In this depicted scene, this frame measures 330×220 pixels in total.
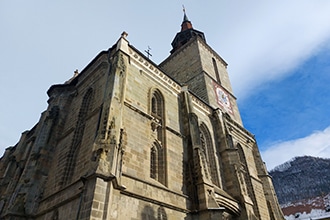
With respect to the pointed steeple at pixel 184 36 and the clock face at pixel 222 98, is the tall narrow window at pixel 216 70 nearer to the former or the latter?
the clock face at pixel 222 98

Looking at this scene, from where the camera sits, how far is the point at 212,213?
9.14 m

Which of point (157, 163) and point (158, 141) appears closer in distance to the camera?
point (157, 163)

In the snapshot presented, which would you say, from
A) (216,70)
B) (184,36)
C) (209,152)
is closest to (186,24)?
(184,36)

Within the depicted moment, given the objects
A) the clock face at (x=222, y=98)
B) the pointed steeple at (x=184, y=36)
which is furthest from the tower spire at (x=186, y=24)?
the clock face at (x=222, y=98)

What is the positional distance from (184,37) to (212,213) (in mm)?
22920

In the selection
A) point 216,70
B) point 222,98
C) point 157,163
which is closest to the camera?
point 157,163

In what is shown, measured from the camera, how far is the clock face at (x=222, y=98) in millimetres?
20656

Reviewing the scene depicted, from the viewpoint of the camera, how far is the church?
7320 mm

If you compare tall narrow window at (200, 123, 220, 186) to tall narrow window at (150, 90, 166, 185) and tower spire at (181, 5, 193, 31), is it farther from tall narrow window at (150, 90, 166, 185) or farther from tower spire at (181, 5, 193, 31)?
tower spire at (181, 5, 193, 31)

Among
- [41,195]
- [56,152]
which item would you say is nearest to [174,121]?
[56,152]

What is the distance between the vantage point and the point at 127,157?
332 inches

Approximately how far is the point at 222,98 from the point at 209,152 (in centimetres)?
845

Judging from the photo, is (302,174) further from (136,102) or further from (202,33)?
(136,102)

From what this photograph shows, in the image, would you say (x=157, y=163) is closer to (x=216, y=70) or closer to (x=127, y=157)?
(x=127, y=157)
